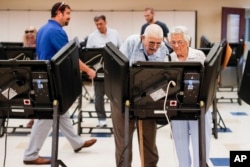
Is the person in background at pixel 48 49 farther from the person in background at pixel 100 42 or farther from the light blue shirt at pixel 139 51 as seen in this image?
the person in background at pixel 100 42

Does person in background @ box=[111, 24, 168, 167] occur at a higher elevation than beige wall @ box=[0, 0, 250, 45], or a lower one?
lower

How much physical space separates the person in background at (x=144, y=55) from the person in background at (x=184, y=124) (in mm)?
105

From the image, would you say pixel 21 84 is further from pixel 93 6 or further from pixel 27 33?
pixel 93 6

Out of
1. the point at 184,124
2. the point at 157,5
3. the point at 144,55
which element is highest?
the point at 157,5

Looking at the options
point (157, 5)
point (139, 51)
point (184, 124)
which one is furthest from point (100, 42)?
point (157, 5)

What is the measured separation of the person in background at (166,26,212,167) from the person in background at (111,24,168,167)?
11cm

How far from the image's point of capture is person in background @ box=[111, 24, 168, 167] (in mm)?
2553

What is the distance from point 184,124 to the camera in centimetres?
276

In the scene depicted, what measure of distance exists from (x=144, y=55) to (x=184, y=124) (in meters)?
0.55

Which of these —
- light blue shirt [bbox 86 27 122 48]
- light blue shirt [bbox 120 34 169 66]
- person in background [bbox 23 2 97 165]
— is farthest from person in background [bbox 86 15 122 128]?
light blue shirt [bbox 120 34 169 66]

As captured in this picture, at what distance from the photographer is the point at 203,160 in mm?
2268

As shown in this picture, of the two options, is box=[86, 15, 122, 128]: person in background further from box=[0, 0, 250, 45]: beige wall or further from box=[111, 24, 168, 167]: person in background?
box=[0, 0, 250, 45]: beige wall

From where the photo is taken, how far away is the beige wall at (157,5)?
10148 mm

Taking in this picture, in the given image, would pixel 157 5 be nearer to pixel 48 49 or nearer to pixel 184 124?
pixel 48 49
